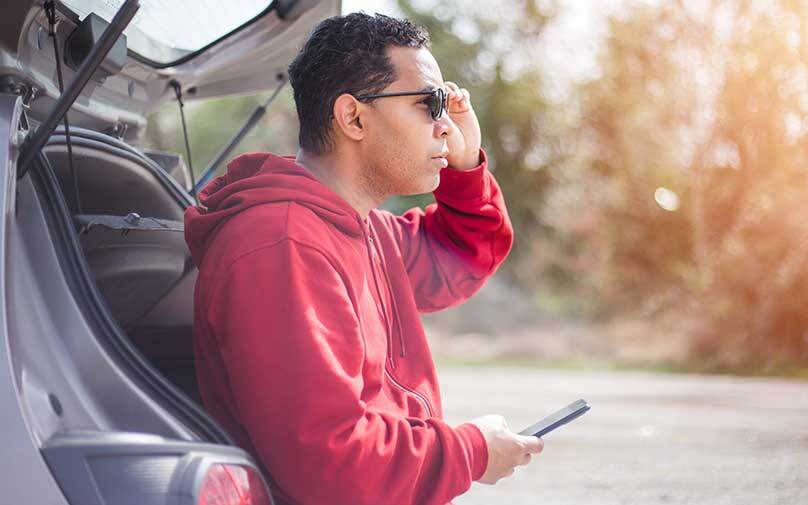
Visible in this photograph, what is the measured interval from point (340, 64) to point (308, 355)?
26.3 inches

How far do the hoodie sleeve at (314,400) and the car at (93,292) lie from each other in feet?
0.28

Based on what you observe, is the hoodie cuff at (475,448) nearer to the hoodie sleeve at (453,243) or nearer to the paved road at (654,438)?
the hoodie sleeve at (453,243)

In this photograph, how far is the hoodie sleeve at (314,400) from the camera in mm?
1455

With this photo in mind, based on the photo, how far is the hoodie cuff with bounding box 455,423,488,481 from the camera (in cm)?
159

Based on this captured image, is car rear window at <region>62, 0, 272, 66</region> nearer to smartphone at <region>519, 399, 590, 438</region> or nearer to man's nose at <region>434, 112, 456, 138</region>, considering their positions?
man's nose at <region>434, 112, 456, 138</region>

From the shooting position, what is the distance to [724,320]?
1059 cm

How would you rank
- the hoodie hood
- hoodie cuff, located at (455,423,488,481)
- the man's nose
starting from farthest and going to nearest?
the man's nose, the hoodie hood, hoodie cuff, located at (455,423,488,481)

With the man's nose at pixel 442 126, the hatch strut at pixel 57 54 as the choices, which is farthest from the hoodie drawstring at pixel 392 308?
the hatch strut at pixel 57 54

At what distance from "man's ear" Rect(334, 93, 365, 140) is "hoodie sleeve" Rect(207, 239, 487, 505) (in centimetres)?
37

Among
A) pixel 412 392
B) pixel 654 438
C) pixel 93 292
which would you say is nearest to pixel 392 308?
pixel 412 392

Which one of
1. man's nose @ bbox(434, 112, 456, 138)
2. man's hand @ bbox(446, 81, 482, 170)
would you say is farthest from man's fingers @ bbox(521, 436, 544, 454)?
man's hand @ bbox(446, 81, 482, 170)

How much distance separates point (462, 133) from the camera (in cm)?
231

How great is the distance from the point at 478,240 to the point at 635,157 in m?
10.8

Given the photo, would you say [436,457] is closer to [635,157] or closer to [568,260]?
[635,157]
